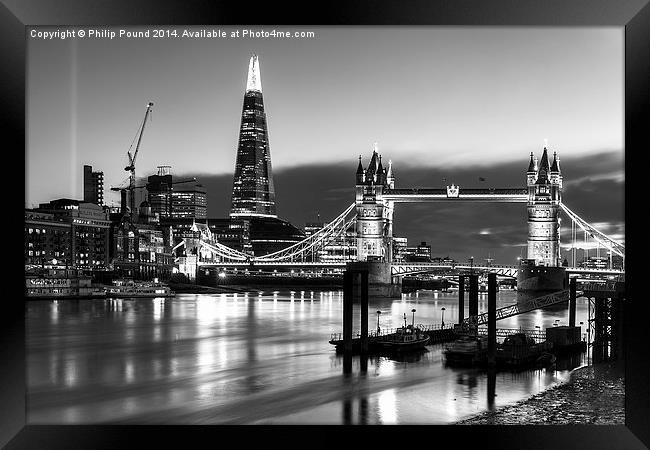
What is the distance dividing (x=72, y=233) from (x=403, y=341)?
22414 millimetres

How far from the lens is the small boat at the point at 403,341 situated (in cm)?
1383

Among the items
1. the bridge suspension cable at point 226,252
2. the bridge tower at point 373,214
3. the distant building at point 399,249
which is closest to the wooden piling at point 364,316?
the bridge tower at point 373,214

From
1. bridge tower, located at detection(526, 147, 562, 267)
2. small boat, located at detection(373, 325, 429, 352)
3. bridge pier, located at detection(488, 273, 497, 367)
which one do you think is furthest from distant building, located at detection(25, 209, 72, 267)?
bridge pier, located at detection(488, 273, 497, 367)

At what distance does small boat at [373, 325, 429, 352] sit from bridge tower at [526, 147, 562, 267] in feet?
71.0

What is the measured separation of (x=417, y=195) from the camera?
37188mm

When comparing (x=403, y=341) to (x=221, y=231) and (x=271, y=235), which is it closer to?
(x=271, y=235)

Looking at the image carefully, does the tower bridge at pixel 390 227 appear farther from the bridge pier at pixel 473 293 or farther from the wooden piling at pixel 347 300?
the wooden piling at pixel 347 300

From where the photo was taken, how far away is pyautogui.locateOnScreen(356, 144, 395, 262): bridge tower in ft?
121

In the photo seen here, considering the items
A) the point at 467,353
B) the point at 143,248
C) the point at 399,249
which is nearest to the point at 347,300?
the point at 467,353
